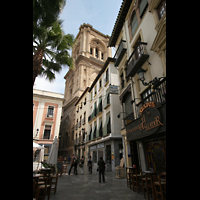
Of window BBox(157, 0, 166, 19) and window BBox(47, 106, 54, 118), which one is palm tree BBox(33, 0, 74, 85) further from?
window BBox(47, 106, 54, 118)

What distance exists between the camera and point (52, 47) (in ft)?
29.4

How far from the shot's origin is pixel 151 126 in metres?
5.70

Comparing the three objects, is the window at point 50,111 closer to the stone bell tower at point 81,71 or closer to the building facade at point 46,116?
the building facade at point 46,116

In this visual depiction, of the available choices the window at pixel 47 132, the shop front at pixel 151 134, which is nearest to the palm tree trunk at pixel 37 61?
the shop front at pixel 151 134

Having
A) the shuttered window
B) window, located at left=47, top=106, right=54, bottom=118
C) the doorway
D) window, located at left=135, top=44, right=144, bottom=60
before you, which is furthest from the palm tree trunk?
window, located at left=47, top=106, right=54, bottom=118

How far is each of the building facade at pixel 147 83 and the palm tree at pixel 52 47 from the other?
4.84 m

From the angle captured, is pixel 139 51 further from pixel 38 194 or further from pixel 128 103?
pixel 38 194

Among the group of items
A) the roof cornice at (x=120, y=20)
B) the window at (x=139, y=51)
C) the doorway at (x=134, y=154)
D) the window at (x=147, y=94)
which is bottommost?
the doorway at (x=134, y=154)

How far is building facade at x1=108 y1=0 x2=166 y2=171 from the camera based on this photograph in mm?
5673

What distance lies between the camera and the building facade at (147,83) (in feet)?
18.6
